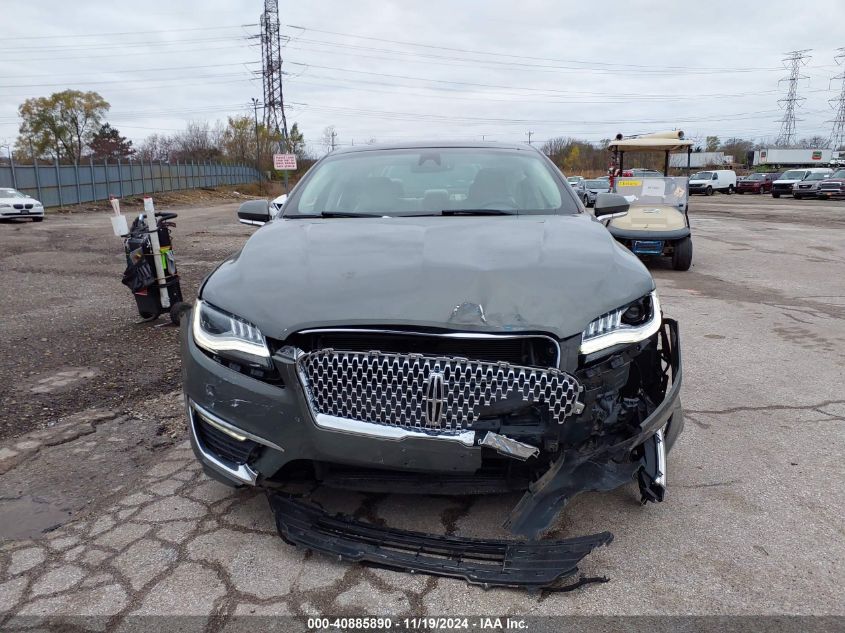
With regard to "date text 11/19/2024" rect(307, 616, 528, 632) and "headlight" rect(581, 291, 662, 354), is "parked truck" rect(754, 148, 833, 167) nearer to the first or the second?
"headlight" rect(581, 291, 662, 354)

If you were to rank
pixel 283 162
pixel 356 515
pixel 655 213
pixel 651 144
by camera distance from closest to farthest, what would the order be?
pixel 356 515, pixel 655 213, pixel 651 144, pixel 283 162

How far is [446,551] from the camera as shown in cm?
231

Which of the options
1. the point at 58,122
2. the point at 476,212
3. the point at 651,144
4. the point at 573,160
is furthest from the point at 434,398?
the point at 573,160

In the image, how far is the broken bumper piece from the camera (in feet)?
7.18

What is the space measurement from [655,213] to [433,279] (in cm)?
902

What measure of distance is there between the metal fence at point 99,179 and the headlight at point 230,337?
99.0ft

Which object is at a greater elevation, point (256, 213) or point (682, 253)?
point (256, 213)

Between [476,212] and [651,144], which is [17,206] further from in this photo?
[476,212]

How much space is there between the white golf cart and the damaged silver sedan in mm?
7795

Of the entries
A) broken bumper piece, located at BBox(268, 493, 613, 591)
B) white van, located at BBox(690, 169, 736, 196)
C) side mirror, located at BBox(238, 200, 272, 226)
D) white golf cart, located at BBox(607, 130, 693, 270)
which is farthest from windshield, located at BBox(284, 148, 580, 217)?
white van, located at BBox(690, 169, 736, 196)

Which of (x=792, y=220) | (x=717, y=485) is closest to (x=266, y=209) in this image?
(x=717, y=485)

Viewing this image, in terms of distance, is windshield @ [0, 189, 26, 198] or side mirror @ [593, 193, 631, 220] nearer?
side mirror @ [593, 193, 631, 220]

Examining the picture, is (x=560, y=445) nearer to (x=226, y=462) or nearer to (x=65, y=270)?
(x=226, y=462)

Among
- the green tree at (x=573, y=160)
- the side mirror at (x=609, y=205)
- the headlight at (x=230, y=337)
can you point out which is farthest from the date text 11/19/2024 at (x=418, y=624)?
the green tree at (x=573, y=160)
